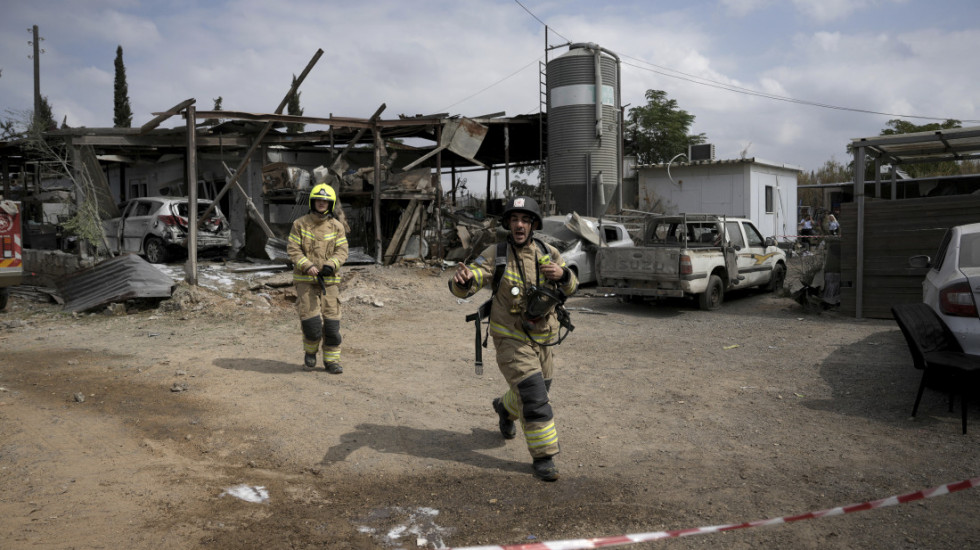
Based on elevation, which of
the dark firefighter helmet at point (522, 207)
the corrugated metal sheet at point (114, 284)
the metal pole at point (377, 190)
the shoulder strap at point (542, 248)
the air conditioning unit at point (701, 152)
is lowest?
the corrugated metal sheet at point (114, 284)

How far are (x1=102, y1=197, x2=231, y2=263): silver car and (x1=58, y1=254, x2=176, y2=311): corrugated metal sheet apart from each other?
2.60 metres

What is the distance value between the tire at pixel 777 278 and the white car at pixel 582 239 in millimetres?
2961

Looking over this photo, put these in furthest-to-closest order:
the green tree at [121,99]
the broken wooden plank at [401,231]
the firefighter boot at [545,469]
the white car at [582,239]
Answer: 1. the green tree at [121,99]
2. the broken wooden plank at [401,231]
3. the white car at [582,239]
4. the firefighter boot at [545,469]

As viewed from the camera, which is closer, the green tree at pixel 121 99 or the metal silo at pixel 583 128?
the metal silo at pixel 583 128

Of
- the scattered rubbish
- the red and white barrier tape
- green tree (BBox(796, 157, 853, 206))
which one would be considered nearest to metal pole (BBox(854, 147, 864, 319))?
the red and white barrier tape

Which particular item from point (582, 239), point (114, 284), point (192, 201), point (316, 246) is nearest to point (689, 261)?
point (582, 239)

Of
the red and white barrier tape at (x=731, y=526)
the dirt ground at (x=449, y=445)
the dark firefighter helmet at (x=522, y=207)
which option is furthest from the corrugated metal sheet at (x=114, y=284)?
the red and white barrier tape at (x=731, y=526)

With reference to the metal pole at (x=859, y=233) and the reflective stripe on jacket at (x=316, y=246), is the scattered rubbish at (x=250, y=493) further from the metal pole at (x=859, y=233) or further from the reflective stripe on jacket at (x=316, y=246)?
the metal pole at (x=859, y=233)

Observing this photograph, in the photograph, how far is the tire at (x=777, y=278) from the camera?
1315cm

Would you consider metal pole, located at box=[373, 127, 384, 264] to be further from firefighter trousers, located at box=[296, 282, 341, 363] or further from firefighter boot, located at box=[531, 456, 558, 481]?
firefighter boot, located at box=[531, 456, 558, 481]

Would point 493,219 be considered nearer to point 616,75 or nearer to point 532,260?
point 616,75

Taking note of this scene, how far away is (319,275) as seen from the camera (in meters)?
6.52

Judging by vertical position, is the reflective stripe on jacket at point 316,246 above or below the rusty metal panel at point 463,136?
below

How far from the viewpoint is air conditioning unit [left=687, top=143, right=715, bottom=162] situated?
65.6 ft
